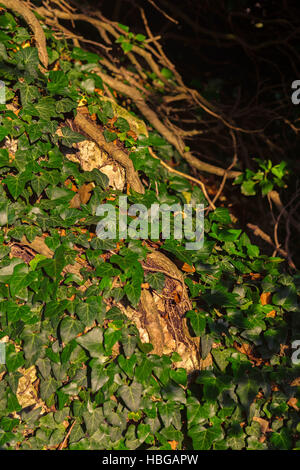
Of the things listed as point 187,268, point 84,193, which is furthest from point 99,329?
point 84,193

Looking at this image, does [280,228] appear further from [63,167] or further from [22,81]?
[22,81]

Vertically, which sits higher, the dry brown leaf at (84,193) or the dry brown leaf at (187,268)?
the dry brown leaf at (84,193)

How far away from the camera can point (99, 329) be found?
1.79 m

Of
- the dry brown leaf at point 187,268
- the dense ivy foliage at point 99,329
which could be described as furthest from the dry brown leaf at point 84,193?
the dry brown leaf at point 187,268

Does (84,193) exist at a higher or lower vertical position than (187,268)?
higher

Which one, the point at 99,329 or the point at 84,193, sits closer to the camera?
the point at 99,329

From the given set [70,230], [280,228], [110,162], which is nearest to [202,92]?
[280,228]

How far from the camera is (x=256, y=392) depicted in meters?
1.94

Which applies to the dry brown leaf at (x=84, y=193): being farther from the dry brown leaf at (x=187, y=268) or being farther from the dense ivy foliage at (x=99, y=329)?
the dry brown leaf at (x=187, y=268)

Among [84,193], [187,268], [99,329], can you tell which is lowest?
[99,329]

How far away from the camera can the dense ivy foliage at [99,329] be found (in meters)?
1.79

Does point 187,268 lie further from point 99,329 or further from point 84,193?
point 84,193

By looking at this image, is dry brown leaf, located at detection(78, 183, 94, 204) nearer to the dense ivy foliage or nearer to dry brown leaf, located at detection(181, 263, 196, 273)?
the dense ivy foliage

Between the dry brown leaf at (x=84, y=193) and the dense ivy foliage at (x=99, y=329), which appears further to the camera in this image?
→ the dry brown leaf at (x=84, y=193)
